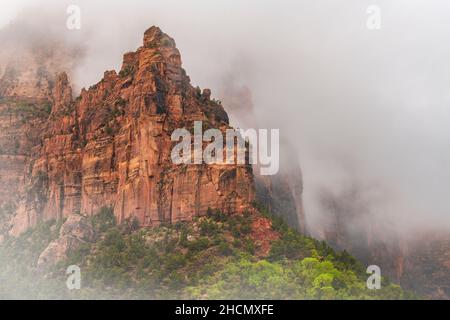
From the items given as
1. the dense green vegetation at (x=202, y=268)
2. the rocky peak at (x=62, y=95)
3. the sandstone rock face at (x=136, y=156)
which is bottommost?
the dense green vegetation at (x=202, y=268)

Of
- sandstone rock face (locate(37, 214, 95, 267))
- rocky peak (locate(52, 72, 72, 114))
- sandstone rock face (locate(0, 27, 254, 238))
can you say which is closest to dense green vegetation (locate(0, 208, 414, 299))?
sandstone rock face (locate(37, 214, 95, 267))

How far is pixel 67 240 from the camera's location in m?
157

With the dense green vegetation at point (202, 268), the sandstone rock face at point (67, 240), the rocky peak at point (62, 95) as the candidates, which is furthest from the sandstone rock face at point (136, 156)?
the rocky peak at point (62, 95)

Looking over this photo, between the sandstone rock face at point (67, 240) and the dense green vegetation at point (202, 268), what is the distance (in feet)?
5.32

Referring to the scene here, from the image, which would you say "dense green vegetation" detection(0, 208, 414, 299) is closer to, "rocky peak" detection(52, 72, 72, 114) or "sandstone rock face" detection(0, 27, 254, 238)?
"sandstone rock face" detection(0, 27, 254, 238)

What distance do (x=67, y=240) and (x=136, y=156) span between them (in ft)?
58.3

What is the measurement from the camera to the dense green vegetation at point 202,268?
440 ft

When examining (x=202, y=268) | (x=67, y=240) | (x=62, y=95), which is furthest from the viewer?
(x=62, y=95)

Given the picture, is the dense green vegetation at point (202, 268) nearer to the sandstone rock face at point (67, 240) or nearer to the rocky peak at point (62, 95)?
the sandstone rock face at point (67, 240)

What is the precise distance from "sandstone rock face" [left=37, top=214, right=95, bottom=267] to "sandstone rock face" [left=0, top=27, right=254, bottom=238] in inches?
226

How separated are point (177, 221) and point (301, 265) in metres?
23.6

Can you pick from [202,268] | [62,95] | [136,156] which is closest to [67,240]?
[136,156]

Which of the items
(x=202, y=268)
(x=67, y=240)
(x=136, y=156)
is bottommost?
(x=202, y=268)

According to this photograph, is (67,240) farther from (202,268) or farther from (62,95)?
(62,95)
